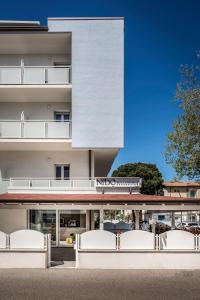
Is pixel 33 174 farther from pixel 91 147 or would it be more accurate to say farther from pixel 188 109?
pixel 188 109

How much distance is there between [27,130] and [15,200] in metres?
5.56

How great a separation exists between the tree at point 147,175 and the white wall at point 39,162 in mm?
47396

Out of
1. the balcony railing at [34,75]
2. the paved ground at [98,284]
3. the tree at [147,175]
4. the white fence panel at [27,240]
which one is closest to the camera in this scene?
the paved ground at [98,284]

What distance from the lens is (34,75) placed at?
24.6 metres

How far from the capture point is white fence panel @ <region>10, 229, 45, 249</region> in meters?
16.2

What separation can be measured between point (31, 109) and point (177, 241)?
13.8 metres

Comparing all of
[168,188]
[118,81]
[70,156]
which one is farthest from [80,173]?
[168,188]

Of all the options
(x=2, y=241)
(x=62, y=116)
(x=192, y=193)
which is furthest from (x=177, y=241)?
(x=192, y=193)

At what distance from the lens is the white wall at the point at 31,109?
2609 centimetres

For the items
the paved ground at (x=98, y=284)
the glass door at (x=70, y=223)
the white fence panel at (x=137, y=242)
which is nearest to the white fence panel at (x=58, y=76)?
the glass door at (x=70, y=223)

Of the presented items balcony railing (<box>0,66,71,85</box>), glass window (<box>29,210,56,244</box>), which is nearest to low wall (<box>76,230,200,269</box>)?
glass window (<box>29,210,56,244</box>)

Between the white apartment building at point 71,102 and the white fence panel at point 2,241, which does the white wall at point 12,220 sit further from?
the white fence panel at point 2,241

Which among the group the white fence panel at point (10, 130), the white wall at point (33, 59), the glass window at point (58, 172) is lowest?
the glass window at point (58, 172)

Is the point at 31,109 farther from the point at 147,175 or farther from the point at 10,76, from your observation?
the point at 147,175
